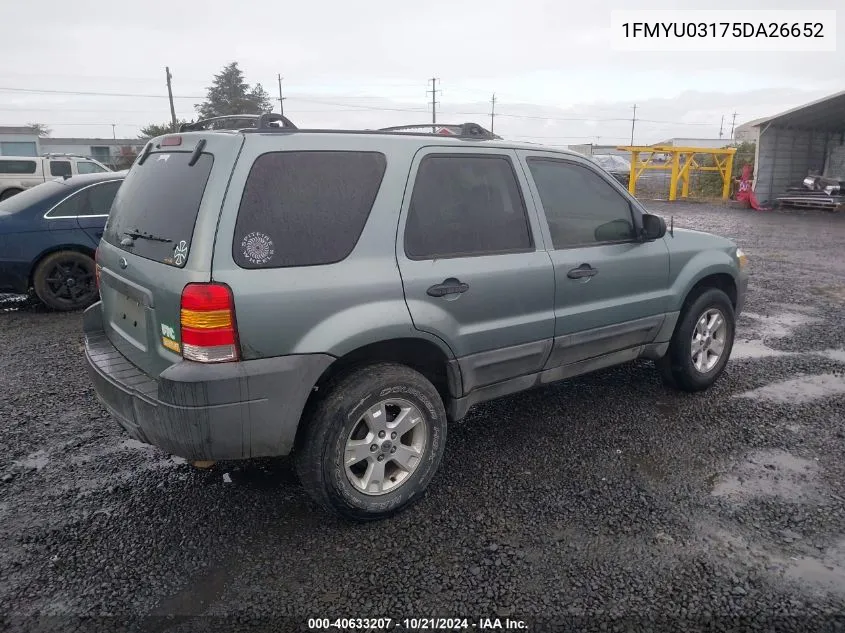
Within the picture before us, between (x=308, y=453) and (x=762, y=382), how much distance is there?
153 inches

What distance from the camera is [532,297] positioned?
3.52 meters

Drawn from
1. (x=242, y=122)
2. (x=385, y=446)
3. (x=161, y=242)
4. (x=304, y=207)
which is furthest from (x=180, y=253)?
(x=385, y=446)

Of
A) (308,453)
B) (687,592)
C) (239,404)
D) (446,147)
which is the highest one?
(446,147)

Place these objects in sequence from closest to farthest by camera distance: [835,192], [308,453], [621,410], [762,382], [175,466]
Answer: [308,453] → [175,466] → [621,410] → [762,382] → [835,192]

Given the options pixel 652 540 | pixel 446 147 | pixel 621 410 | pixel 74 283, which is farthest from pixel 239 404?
pixel 74 283

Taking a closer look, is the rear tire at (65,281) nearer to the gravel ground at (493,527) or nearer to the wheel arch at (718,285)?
the gravel ground at (493,527)

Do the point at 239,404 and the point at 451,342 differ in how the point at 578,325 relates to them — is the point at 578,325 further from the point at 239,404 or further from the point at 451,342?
the point at 239,404

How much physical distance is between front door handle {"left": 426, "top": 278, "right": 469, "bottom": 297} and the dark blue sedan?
5652mm

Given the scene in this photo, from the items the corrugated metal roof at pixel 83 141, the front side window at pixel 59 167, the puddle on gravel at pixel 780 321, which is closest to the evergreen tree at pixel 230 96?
the corrugated metal roof at pixel 83 141

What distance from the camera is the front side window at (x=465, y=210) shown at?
3166 mm

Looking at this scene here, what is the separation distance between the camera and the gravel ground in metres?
2.53

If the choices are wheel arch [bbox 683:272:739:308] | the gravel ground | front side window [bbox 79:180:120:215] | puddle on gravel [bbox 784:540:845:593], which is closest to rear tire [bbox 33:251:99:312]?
front side window [bbox 79:180:120:215]

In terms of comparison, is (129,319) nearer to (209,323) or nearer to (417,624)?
(209,323)

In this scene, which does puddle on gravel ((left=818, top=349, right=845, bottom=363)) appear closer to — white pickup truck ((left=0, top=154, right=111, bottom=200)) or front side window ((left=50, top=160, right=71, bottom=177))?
white pickup truck ((left=0, top=154, right=111, bottom=200))
